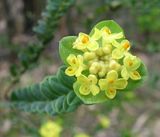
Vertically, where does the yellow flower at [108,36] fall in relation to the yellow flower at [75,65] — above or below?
above

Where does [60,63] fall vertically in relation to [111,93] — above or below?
below

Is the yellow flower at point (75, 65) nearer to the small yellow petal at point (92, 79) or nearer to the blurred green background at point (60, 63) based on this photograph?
the small yellow petal at point (92, 79)

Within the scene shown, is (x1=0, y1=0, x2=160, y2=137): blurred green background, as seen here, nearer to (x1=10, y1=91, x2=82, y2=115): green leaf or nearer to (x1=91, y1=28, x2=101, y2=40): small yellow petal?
(x1=10, y1=91, x2=82, y2=115): green leaf

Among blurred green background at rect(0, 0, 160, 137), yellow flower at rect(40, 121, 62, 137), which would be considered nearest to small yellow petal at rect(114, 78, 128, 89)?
yellow flower at rect(40, 121, 62, 137)

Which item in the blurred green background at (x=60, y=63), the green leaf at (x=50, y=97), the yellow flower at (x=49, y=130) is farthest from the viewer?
the blurred green background at (x=60, y=63)

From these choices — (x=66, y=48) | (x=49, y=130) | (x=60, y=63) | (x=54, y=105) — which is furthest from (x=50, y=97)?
(x=60, y=63)

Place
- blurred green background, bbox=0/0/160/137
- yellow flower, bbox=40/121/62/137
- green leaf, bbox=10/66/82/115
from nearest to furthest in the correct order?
1. green leaf, bbox=10/66/82/115
2. yellow flower, bbox=40/121/62/137
3. blurred green background, bbox=0/0/160/137

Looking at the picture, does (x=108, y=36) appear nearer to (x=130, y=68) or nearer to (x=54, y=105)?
(x=130, y=68)

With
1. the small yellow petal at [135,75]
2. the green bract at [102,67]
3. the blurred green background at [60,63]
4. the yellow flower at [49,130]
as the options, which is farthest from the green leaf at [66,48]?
the blurred green background at [60,63]

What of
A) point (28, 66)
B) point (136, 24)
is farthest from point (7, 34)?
point (28, 66)
